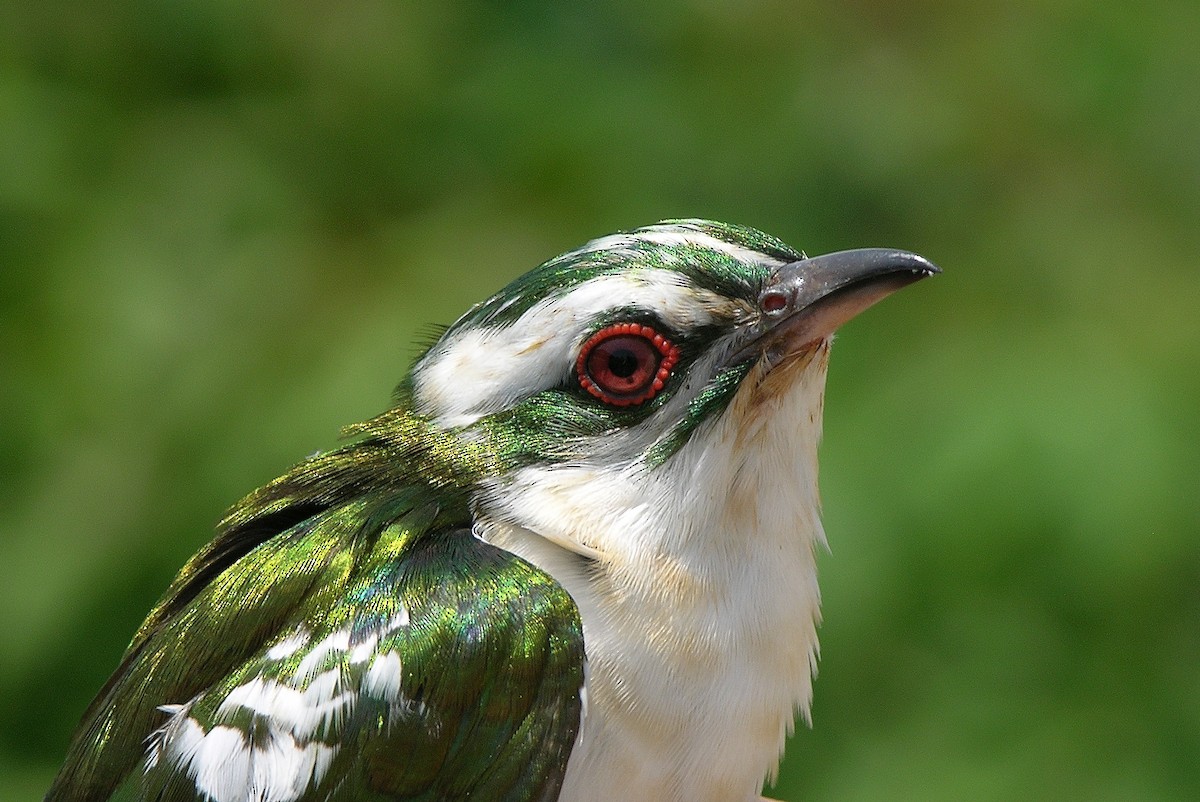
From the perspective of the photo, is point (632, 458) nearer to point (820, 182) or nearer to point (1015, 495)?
point (1015, 495)

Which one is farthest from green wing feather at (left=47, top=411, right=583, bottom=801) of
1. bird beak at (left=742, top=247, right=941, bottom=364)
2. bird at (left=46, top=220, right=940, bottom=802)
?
bird beak at (left=742, top=247, right=941, bottom=364)

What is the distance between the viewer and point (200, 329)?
239 inches

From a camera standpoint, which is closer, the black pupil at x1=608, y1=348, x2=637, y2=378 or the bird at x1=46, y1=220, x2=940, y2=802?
the bird at x1=46, y1=220, x2=940, y2=802

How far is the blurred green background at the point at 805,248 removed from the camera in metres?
5.02

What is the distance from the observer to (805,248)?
6062 millimetres

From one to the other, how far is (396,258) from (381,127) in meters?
1.12

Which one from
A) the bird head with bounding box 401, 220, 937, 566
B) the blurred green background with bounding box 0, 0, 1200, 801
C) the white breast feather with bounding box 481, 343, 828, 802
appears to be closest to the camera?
the white breast feather with bounding box 481, 343, 828, 802

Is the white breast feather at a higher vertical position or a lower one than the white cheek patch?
lower

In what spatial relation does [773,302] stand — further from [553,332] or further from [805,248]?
[805,248]

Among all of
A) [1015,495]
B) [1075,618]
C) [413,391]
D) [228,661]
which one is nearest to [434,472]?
[413,391]

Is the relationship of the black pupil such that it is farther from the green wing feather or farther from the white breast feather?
the green wing feather

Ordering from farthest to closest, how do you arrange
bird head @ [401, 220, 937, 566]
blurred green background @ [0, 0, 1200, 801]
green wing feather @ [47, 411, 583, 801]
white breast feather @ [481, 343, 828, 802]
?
1. blurred green background @ [0, 0, 1200, 801]
2. bird head @ [401, 220, 937, 566]
3. white breast feather @ [481, 343, 828, 802]
4. green wing feather @ [47, 411, 583, 801]

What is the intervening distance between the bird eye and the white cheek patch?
0.04 metres

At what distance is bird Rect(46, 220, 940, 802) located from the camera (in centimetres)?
277
